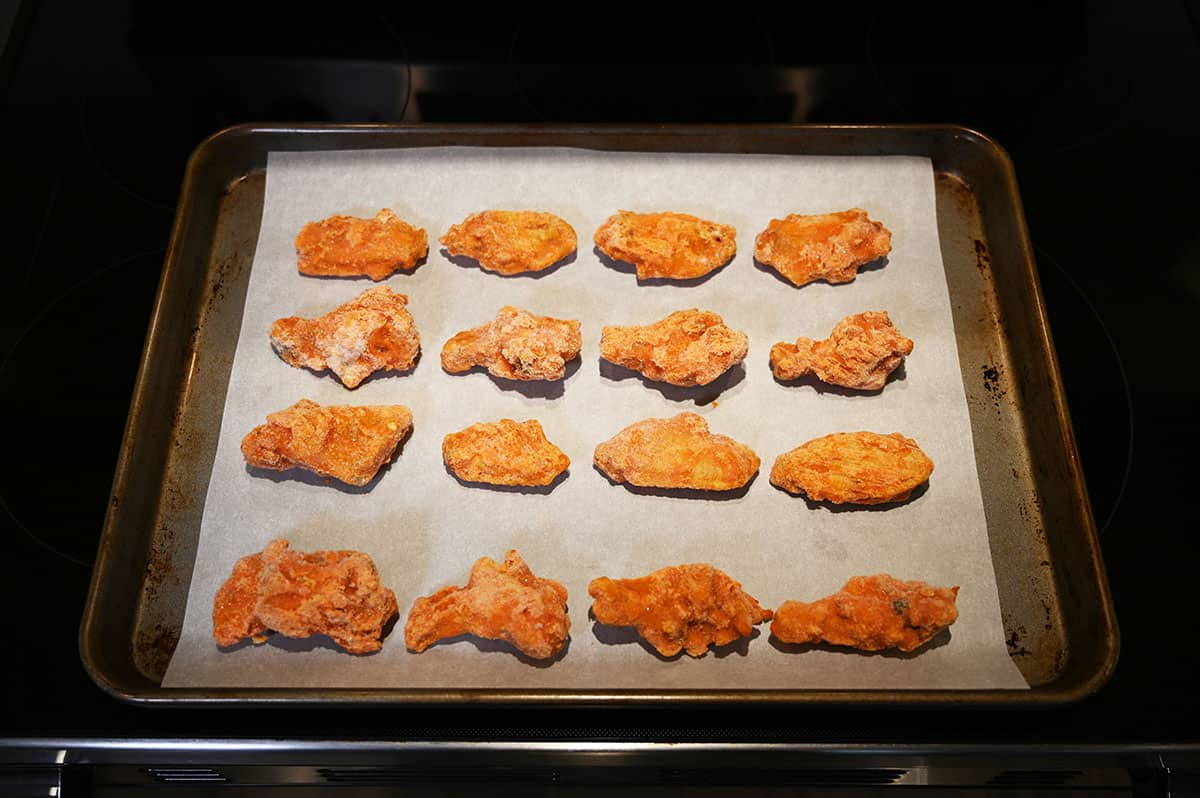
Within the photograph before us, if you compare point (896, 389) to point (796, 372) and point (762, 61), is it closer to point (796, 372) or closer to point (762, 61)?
point (796, 372)

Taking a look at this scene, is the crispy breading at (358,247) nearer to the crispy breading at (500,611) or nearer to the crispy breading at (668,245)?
the crispy breading at (668,245)

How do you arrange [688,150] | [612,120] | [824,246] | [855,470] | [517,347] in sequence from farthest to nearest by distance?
[612,120] → [688,150] → [824,246] → [517,347] → [855,470]

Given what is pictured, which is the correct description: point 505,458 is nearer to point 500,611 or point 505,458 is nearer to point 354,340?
point 500,611

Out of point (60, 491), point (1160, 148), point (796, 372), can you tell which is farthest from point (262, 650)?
point (1160, 148)

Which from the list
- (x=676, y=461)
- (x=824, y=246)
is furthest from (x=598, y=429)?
(x=824, y=246)

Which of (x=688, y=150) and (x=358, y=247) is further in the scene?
(x=688, y=150)

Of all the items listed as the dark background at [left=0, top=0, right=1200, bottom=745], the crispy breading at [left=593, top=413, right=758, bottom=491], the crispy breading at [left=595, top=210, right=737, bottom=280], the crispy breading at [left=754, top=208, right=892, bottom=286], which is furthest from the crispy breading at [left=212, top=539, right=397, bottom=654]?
the crispy breading at [left=754, top=208, right=892, bottom=286]

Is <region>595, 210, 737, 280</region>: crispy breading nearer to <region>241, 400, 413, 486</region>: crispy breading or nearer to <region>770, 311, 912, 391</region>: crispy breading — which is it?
<region>770, 311, 912, 391</region>: crispy breading
